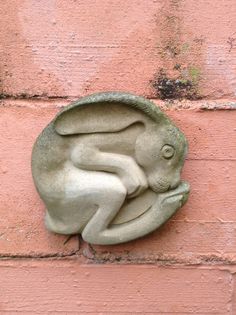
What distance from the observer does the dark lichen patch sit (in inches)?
44.2

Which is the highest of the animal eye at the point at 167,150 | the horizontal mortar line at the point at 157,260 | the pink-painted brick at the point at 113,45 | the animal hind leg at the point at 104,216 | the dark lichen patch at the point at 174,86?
the pink-painted brick at the point at 113,45

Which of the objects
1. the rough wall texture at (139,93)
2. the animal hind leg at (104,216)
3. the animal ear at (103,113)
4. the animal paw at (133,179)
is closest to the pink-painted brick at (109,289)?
the rough wall texture at (139,93)

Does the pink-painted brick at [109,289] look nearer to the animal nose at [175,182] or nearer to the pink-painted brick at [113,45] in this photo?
the animal nose at [175,182]

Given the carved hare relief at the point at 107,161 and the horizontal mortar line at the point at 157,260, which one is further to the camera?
the horizontal mortar line at the point at 157,260

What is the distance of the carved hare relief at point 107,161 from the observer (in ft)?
3.49

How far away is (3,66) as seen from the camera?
1.11 metres

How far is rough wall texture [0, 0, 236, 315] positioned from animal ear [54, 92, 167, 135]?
80mm

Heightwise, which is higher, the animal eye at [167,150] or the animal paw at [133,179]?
the animal eye at [167,150]

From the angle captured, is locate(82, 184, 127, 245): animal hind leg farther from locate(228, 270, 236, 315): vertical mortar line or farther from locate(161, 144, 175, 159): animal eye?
Result: locate(228, 270, 236, 315): vertical mortar line

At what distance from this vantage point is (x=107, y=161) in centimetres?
108

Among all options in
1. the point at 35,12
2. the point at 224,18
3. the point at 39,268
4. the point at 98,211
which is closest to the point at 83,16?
the point at 35,12

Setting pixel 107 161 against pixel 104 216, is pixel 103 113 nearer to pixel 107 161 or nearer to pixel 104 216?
pixel 107 161

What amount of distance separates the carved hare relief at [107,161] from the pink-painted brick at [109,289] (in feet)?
0.45

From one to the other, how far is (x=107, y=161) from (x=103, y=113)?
0.10 meters
